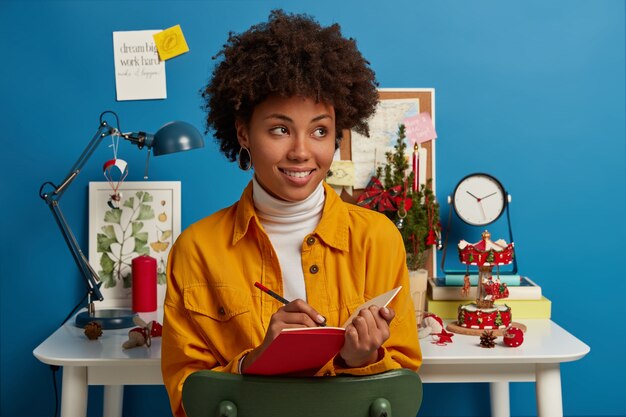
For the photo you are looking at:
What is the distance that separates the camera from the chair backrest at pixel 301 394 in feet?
3.83

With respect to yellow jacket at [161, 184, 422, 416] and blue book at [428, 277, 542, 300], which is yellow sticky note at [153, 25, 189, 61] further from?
blue book at [428, 277, 542, 300]

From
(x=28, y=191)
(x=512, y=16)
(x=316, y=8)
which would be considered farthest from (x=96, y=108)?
(x=512, y=16)

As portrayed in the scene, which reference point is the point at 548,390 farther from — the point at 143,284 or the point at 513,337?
the point at 143,284

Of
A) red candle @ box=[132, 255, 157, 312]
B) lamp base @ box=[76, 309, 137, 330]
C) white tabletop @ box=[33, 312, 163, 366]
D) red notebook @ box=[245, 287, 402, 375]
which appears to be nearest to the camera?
red notebook @ box=[245, 287, 402, 375]

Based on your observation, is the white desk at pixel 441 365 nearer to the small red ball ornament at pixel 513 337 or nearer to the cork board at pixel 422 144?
the small red ball ornament at pixel 513 337

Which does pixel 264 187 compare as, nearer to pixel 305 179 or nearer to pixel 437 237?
pixel 305 179

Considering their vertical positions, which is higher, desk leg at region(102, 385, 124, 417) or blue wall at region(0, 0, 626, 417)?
blue wall at region(0, 0, 626, 417)

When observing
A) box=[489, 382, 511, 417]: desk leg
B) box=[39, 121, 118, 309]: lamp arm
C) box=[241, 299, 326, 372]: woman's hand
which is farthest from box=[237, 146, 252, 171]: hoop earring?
box=[489, 382, 511, 417]: desk leg

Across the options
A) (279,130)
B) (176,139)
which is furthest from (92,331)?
(279,130)

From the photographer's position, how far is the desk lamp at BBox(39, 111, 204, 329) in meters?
1.81

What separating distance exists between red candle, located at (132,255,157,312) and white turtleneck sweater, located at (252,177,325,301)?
658 millimetres

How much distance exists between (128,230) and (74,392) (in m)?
0.56

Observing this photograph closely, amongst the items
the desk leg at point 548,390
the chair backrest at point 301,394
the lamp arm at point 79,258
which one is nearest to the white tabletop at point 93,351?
the lamp arm at point 79,258

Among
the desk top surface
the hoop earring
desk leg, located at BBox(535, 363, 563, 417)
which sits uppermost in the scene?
the hoop earring
